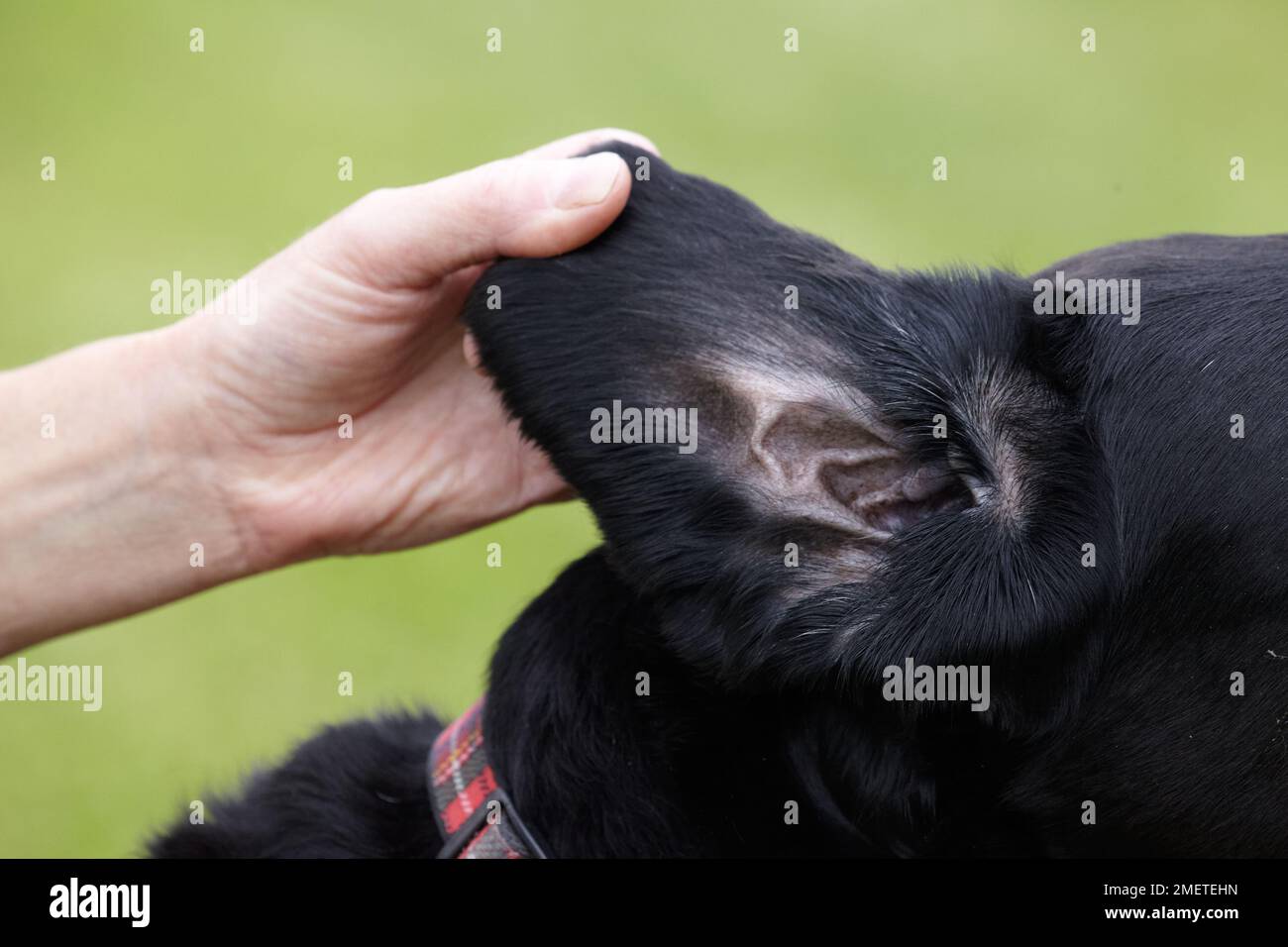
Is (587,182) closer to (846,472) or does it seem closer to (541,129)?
(846,472)

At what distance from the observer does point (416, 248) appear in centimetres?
238

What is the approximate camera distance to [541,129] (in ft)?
27.8

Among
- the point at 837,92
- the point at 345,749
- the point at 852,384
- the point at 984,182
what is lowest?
the point at 345,749

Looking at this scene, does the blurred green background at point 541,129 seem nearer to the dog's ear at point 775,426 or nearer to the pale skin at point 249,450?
the pale skin at point 249,450

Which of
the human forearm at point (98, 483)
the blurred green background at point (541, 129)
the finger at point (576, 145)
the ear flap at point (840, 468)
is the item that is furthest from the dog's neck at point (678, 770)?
the blurred green background at point (541, 129)

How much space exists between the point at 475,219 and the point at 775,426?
66 centimetres

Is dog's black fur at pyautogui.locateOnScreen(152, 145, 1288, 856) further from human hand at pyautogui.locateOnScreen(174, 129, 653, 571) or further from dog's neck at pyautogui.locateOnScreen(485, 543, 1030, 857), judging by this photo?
human hand at pyautogui.locateOnScreen(174, 129, 653, 571)

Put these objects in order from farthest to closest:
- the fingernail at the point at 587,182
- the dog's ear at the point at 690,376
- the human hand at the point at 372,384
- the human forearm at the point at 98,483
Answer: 1. the human forearm at the point at 98,483
2. the human hand at the point at 372,384
3. the fingernail at the point at 587,182
4. the dog's ear at the point at 690,376

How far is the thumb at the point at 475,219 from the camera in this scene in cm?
202

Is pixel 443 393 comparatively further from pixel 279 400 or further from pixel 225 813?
pixel 225 813

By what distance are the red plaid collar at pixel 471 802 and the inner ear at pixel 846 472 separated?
64 cm

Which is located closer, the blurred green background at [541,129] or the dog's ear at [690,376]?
the dog's ear at [690,376]
